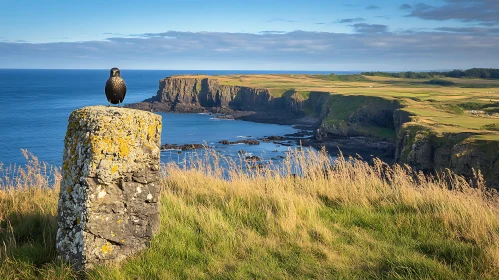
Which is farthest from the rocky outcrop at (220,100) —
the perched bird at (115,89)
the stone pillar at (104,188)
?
the stone pillar at (104,188)

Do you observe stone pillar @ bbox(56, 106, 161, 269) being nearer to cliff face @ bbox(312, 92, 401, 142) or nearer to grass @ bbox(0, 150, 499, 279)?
grass @ bbox(0, 150, 499, 279)

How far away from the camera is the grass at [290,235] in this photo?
16.7 feet

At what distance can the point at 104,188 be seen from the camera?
545cm

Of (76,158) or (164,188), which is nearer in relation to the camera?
(76,158)

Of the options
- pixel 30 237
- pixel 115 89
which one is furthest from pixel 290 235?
pixel 30 237

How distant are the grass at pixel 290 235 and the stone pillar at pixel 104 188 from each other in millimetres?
240

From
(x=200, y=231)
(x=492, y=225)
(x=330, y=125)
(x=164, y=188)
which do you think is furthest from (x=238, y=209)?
(x=330, y=125)

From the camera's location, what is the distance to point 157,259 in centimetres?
547

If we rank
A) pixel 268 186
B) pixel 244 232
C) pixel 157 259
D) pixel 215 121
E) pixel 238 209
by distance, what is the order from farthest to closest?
pixel 215 121 → pixel 268 186 → pixel 238 209 → pixel 244 232 → pixel 157 259

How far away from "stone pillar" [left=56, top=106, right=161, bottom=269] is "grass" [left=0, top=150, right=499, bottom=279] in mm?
240

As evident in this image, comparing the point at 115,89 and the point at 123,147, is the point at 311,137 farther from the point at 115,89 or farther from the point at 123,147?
the point at 123,147

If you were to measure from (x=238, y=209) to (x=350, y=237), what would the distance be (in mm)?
1989

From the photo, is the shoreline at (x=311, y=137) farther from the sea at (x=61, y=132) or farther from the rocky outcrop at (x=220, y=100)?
the sea at (x=61, y=132)

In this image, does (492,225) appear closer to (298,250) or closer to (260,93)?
(298,250)
